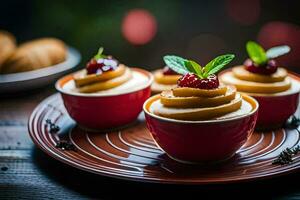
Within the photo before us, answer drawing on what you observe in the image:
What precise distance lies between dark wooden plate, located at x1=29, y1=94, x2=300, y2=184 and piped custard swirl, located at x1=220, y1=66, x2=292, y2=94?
127mm

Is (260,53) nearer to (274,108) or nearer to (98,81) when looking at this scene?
(274,108)

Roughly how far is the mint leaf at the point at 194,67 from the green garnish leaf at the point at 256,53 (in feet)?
1.03

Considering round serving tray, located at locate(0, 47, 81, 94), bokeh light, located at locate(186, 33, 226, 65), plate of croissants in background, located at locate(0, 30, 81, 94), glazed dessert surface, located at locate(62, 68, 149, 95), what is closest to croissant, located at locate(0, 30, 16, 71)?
plate of croissants in background, located at locate(0, 30, 81, 94)

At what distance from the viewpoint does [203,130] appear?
3.93 ft

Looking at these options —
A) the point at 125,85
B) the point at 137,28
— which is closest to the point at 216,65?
the point at 125,85

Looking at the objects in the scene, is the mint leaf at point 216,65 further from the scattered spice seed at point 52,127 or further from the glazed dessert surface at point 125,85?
the scattered spice seed at point 52,127

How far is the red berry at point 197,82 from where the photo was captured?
1.26 m

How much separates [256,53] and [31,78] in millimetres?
853

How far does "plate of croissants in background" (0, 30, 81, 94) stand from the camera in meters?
1.90

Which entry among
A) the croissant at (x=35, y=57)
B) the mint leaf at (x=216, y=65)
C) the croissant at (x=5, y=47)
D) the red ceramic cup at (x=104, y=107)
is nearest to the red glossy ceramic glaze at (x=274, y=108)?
the mint leaf at (x=216, y=65)

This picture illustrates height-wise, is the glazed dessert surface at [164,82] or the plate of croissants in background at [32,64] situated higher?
the glazed dessert surface at [164,82]

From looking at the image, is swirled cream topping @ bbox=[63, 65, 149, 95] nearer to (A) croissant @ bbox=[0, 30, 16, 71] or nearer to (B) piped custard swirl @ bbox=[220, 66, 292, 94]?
(B) piped custard swirl @ bbox=[220, 66, 292, 94]

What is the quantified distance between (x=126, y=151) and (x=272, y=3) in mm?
1443

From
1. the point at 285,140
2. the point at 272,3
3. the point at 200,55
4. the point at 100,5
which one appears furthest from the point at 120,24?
the point at 285,140
